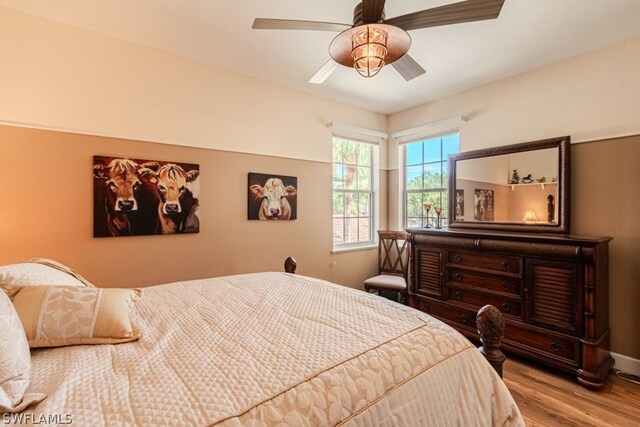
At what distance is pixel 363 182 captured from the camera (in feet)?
14.0

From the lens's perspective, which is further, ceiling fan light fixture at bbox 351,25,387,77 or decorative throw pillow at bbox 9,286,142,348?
ceiling fan light fixture at bbox 351,25,387,77

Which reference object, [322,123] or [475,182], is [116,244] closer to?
[322,123]

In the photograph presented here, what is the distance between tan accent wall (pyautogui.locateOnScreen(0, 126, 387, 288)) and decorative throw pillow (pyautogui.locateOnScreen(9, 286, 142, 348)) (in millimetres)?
1352

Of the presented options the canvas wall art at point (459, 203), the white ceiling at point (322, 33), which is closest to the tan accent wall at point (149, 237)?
the white ceiling at point (322, 33)

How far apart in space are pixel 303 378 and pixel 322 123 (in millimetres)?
3288

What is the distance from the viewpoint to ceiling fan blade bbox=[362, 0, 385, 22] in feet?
4.79

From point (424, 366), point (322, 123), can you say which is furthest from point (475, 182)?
point (424, 366)

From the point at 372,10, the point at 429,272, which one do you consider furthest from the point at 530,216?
the point at 372,10

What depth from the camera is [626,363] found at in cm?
235

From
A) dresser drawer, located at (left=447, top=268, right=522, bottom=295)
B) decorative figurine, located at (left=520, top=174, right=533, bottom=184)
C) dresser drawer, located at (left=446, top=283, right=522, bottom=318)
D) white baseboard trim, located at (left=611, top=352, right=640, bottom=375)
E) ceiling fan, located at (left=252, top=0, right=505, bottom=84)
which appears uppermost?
ceiling fan, located at (left=252, top=0, right=505, bottom=84)

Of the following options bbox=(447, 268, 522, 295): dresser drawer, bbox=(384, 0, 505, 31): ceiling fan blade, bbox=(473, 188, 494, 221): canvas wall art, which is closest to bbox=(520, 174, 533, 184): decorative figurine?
bbox=(473, 188, 494, 221): canvas wall art

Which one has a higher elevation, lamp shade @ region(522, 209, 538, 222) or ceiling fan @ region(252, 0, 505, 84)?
ceiling fan @ region(252, 0, 505, 84)

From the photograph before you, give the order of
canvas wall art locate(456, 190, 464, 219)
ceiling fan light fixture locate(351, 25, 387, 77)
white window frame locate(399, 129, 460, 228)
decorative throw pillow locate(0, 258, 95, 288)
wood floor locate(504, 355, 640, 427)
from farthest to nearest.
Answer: white window frame locate(399, 129, 460, 228) < canvas wall art locate(456, 190, 464, 219) < wood floor locate(504, 355, 640, 427) < ceiling fan light fixture locate(351, 25, 387, 77) < decorative throw pillow locate(0, 258, 95, 288)

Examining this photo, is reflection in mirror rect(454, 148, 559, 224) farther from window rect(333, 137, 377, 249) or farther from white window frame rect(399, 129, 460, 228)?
window rect(333, 137, 377, 249)
